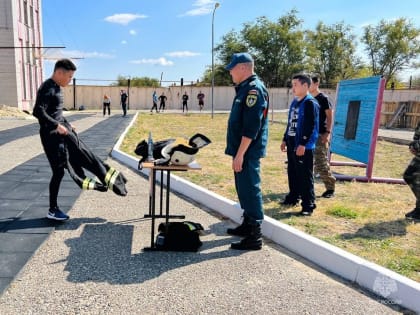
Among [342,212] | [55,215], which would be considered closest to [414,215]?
[342,212]

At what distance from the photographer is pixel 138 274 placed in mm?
3297

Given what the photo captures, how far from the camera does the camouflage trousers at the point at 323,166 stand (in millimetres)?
5931

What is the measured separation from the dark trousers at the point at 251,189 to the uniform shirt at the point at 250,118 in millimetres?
111

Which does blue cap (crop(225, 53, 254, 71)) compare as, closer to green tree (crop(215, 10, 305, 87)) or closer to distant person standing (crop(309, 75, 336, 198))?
distant person standing (crop(309, 75, 336, 198))

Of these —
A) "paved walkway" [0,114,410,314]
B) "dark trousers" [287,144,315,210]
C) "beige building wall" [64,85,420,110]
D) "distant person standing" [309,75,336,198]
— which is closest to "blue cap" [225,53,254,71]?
"dark trousers" [287,144,315,210]

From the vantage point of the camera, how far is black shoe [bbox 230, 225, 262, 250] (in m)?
3.91

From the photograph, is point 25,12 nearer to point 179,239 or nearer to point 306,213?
point 306,213

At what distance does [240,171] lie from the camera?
390 cm

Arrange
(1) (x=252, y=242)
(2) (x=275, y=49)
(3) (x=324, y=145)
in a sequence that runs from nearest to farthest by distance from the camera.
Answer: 1. (1) (x=252, y=242)
2. (3) (x=324, y=145)
3. (2) (x=275, y=49)

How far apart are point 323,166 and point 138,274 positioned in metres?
3.70

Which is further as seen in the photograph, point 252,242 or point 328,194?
point 328,194

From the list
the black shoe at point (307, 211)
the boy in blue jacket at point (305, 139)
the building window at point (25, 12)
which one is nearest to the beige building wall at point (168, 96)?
the building window at point (25, 12)

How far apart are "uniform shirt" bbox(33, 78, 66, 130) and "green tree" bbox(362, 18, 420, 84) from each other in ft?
218

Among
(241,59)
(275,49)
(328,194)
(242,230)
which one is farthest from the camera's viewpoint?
(275,49)
